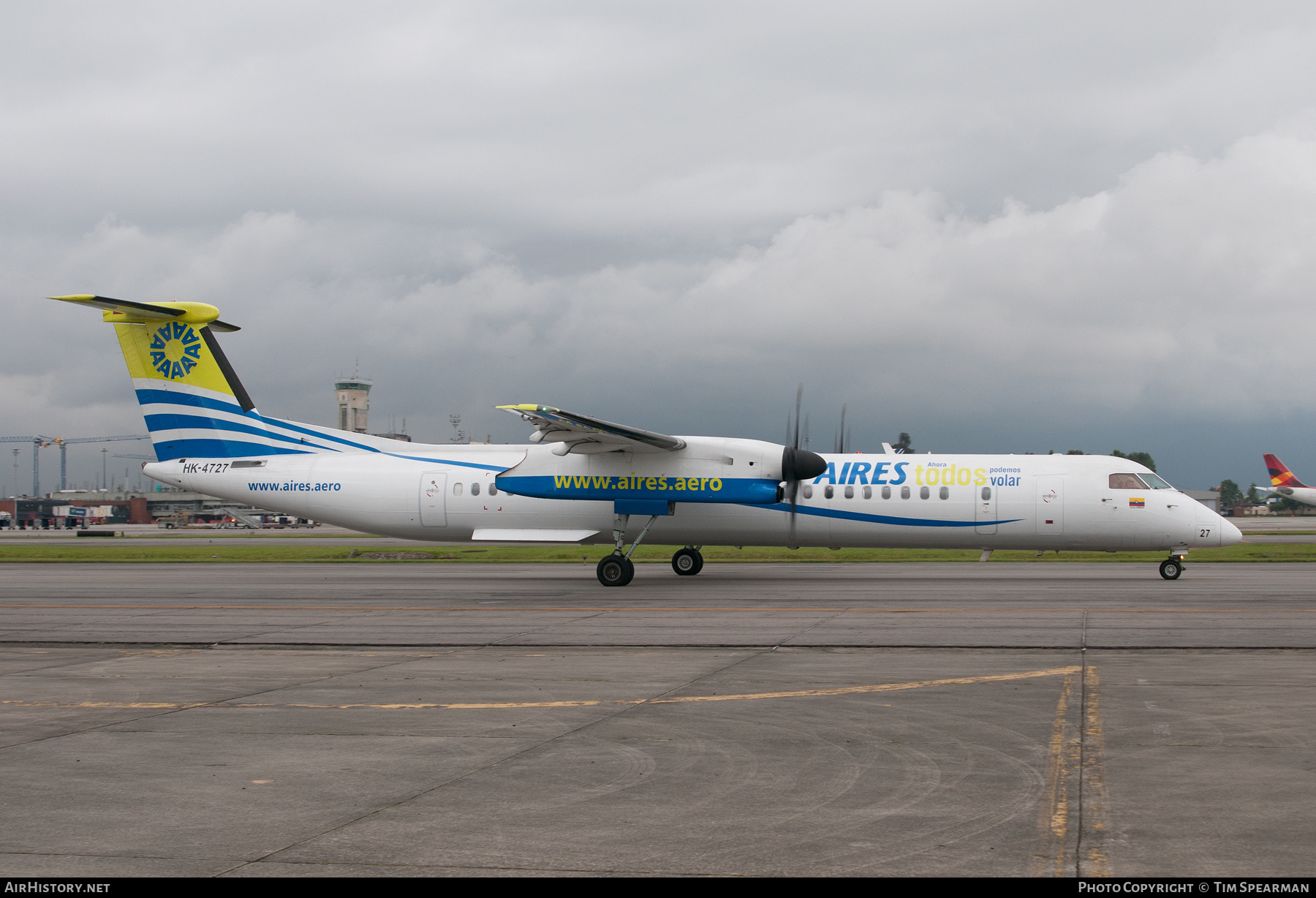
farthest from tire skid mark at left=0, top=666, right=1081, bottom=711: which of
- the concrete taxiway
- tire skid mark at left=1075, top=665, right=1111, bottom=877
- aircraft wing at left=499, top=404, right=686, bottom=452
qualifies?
aircraft wing at left=499, top=404, right=686, bottom=452

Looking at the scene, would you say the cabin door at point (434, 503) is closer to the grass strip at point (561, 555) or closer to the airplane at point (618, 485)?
the airplane at point (618, 485)

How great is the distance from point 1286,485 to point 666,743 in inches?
3794

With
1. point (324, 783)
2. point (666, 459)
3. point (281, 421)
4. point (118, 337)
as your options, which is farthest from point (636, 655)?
point (118, 337)

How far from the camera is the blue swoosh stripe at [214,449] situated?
26984 millimetres

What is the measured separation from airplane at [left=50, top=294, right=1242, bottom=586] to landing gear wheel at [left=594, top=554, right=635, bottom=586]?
3cm

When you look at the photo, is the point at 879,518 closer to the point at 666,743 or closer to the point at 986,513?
the point at 986,513

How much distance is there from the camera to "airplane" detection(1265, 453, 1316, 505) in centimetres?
8406

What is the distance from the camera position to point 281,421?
90.0ft

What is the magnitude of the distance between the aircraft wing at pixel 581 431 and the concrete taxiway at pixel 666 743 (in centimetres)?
589

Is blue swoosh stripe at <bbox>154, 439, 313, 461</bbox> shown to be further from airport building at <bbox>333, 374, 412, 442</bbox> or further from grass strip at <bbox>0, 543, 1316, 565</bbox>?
airport building at <bbox>333, 374, 412, 442</bbox>

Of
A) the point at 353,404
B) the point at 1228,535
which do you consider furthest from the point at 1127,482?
the point at 353,404

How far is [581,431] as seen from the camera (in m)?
23.5

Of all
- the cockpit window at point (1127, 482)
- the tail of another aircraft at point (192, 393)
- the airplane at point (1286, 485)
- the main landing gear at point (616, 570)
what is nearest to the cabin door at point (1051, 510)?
the cockpit window at point (1127, 482)
